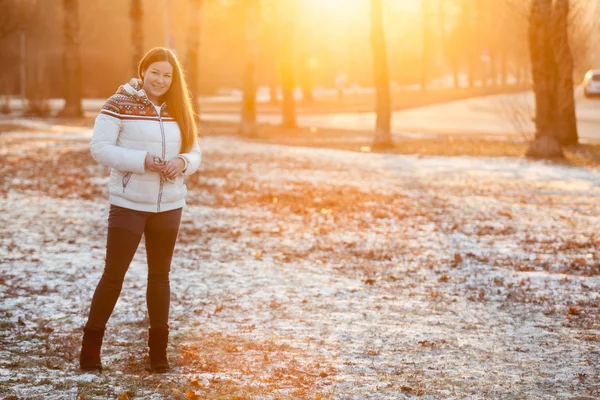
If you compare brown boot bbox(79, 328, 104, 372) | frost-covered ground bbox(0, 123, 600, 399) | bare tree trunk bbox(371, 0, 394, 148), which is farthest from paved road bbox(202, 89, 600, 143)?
brown boot bbox(79, 328, 104, 372)

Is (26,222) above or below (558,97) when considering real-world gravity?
below

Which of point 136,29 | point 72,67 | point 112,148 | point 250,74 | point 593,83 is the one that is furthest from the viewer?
point 593,83

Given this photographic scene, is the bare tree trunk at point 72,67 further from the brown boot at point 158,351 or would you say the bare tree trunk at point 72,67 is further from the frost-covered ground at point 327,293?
the brown boot at point 158,351

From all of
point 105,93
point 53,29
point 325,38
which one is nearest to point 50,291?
point 53,29

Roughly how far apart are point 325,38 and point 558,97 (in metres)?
51.9

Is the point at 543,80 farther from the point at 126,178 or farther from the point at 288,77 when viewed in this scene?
the point at 126,178

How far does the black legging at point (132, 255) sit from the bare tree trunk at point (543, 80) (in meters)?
16.3

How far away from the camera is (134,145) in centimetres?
486

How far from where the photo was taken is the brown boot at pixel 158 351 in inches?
203

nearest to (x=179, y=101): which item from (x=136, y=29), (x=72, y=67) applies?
(x=136, y=29)

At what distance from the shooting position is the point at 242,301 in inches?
289

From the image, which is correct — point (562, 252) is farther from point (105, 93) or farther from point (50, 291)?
point (105, 93)

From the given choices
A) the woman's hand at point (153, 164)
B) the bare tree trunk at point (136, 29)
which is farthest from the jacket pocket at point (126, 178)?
the bare tree trunk at point (136, 29)

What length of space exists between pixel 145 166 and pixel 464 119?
3497cm
